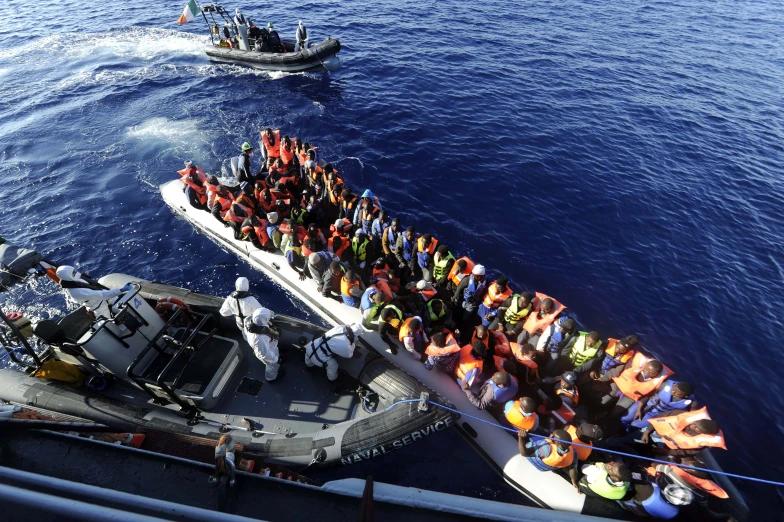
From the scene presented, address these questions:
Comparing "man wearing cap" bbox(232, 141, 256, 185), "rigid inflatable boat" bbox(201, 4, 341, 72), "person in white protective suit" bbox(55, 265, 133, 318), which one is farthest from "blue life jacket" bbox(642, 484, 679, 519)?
"rigid inflatable boat" bbox(201, 4, 341, 72)

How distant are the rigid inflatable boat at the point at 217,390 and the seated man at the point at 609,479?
1.97 meters

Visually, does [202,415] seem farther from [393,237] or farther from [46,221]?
[46,221]

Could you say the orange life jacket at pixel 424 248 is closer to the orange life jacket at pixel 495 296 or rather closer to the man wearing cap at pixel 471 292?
→ the man wearing cap at pixel 471 292

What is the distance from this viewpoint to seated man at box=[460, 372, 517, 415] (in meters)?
5.35

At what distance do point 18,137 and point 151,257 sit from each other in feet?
38.7

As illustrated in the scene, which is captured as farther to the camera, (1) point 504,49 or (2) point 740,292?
(1) point 504,49

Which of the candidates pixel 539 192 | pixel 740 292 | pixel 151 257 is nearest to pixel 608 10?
pixel 539 192

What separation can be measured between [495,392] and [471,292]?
96.3 inches

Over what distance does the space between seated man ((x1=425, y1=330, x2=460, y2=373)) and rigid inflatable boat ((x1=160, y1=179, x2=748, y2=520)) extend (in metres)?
0.26

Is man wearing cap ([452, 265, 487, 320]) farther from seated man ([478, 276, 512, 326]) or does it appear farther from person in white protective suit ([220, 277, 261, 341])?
person in white protective suit ([220, 277, 261, 341])

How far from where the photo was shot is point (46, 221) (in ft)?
38.4

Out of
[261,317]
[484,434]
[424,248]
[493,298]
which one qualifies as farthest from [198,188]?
[484,434]

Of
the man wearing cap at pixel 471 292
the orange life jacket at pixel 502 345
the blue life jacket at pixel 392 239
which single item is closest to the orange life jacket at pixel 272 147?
the blue life jacket at pixel 392 239

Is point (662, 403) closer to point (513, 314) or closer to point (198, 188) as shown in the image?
point (513, 314)
